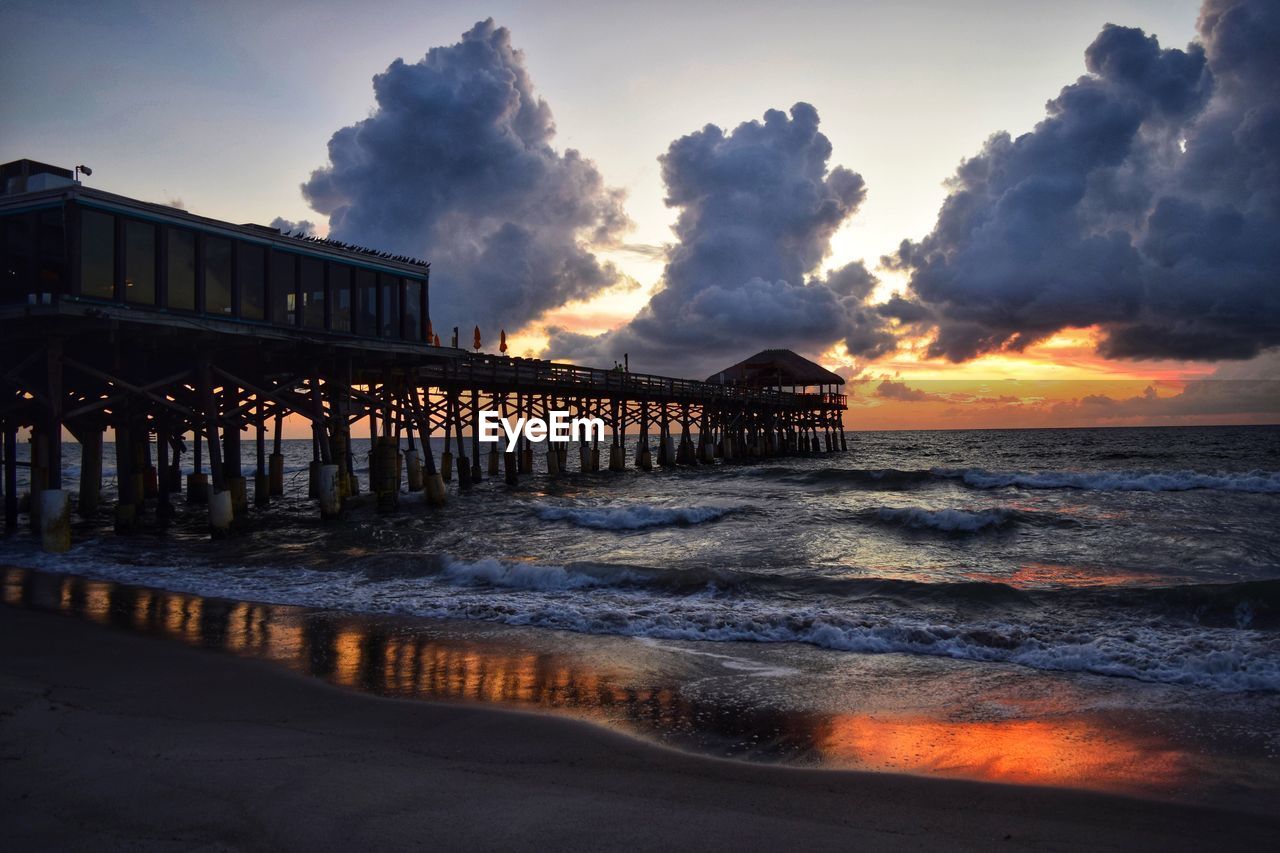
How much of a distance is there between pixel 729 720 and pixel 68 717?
4550 millimetres

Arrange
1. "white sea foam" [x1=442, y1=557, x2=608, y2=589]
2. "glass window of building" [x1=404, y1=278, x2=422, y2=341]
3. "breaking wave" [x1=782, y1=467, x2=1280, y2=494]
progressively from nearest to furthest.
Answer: "white sea foam" [x1=442, y1=557, x2=608, y2=589], "glass window of building" [x1=404, y1=278, x2=422, y2=341], "breaking wave" [x1=782, y1=467, x2=1280, y2=494]

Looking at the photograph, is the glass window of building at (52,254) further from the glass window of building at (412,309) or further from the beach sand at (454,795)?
the beach sand at (454,795)

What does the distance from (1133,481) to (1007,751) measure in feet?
102

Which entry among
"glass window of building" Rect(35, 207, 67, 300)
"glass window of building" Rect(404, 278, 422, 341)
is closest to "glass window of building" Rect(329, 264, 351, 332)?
"glass window of building" Rect(404, 278, 422, 341)

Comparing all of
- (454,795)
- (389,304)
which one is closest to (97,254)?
(389,304)

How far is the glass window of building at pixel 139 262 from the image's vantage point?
1516cm

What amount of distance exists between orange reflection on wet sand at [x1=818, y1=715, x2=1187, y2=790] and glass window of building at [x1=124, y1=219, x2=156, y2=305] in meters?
15.3

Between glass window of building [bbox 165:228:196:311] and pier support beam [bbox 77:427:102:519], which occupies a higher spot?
glass window of building [bbox 165:228:196:311]

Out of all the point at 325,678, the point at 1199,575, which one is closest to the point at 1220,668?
the point at 1199,575

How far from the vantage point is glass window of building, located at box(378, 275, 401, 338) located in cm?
2111

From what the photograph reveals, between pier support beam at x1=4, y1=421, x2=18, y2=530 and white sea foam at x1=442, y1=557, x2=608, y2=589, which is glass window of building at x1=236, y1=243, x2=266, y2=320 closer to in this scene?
pier support beam at x1=4, y1=421, x2=18, y2=530

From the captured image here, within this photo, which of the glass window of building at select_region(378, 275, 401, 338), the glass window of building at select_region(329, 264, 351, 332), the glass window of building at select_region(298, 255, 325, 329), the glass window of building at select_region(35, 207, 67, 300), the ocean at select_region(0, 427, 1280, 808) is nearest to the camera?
the ocean at select_region(0, 427, 1280, 808)

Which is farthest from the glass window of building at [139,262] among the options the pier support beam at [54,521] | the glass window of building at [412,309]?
the glass window of building at [412,309]

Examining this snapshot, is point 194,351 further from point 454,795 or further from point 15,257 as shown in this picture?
point 454,795
